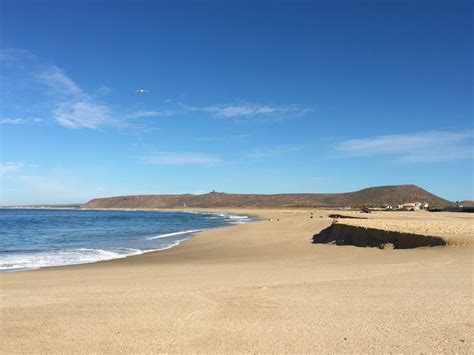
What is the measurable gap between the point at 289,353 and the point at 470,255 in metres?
10.8

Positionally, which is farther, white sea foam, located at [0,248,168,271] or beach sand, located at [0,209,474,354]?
white sea foam, located at [0,248,168,271]

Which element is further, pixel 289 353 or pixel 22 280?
pixel 22 280

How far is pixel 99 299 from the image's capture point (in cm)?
854

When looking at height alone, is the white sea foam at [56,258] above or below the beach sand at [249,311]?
below

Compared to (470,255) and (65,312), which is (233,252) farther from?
(65,312)

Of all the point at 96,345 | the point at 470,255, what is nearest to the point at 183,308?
the point at 96,345

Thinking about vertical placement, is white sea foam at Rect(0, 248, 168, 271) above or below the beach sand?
below

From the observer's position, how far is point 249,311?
732 cm

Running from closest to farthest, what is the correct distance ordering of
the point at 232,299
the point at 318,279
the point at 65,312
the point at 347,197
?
the point at 65,312 → the point at 232,299 → the point at 318,279 → the point at 347,197

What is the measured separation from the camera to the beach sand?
5.69 metres

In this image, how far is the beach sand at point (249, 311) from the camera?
569 centimetres

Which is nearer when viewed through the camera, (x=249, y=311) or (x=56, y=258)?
(x=249, y=311)

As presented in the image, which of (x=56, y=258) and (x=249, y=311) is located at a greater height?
(x=249, y=311)

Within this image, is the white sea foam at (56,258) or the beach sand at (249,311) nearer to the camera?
the beach sand at (249,311)
